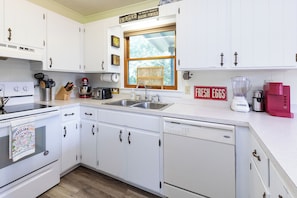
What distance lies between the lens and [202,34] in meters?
1.69

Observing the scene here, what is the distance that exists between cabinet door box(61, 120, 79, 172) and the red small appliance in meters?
2.26

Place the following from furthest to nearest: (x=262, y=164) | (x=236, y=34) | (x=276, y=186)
Result: (x=236, y=34), (x=262, y=164), (x=276, y=186)

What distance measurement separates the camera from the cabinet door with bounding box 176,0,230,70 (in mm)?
1603

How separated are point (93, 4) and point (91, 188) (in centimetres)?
260

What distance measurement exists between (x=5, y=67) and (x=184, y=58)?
2146mm

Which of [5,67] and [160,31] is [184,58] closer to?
[160,31]

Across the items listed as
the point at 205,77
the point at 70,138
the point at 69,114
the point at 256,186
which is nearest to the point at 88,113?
the point at 69,114

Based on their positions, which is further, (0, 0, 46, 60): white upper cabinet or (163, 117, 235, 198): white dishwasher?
(0, 0, 46, 60): white upper cabinet

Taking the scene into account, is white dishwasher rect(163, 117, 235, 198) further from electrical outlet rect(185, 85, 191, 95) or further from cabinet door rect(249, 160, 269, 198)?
electrical outlet rect(185, 85, 191, 95)

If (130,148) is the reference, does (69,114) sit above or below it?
above

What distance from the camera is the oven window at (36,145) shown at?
1.42 m

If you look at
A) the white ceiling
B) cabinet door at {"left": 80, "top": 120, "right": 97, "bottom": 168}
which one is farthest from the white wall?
the white ceiling

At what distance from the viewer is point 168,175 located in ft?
5.31

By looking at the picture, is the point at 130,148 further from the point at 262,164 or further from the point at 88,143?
the point at 262,164
